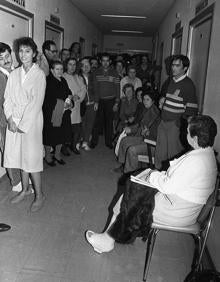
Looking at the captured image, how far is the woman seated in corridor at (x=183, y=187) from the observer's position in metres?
2.11

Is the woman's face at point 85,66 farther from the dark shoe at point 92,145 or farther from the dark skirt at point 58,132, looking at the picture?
the dark shoe at point 92,145

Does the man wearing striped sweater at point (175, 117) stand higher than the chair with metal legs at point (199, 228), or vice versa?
the man wearing striped sweater at point (175, 117)

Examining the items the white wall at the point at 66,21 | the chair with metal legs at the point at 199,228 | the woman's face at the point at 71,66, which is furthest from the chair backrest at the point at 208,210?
the white wall at the point at 66,21

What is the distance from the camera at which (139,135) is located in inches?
171

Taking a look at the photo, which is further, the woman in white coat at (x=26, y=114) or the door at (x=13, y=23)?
the door at (x=13, y=23)

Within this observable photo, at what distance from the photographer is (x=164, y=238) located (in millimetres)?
2922

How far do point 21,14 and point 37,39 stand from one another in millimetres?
659

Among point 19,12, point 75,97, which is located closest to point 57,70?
point 75,97

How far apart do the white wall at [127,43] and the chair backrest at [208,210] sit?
489 inches

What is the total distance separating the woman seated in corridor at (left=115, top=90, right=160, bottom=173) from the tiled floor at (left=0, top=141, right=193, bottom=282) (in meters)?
0.46

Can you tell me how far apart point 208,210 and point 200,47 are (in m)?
2.54

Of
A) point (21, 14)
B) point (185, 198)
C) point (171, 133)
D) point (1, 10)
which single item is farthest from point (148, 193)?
point (21, 14)

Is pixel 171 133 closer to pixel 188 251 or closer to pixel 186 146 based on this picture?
pixel 186 146

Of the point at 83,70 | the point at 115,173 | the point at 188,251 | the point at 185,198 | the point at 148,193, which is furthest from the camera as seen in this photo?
the point at 83,70
